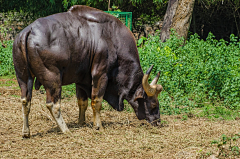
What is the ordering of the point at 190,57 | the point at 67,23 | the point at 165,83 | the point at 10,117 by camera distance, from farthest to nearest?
1. the point at 190,57
2. the point at 165,83
3. the point at 10,117
4. the point at 67,23

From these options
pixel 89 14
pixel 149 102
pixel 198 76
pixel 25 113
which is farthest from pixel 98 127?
pixel 198 76

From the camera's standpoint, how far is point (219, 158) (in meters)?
3.98

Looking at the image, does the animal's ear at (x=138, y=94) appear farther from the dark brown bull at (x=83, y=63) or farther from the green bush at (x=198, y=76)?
the green bush at (x=198, y=76)

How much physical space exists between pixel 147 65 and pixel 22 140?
3.86 meters

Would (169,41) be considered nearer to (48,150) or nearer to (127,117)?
(127,117)

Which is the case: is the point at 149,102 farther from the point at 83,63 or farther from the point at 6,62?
the point at 6,62

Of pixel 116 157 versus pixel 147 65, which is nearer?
pixel 116 157

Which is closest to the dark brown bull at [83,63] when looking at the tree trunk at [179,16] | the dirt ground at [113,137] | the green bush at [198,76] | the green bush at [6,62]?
the dirt ground at [113,137]

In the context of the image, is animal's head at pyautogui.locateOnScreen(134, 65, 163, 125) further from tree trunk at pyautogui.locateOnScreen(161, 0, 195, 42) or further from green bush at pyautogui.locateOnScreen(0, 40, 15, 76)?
green bush at pyautogui.locateOnScreen(0, 40, 15, 76)

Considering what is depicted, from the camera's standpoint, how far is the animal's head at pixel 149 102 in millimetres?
5941

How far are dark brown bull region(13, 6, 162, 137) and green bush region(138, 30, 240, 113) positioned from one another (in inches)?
59.6

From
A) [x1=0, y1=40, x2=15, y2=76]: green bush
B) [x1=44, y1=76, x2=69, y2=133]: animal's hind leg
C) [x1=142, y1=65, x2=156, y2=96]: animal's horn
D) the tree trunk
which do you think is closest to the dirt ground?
[x1=44, y1=76, x2=69, y2=133]: animal's hind leg

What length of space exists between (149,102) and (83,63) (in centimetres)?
144

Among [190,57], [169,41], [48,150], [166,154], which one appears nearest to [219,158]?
[166,154]
